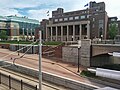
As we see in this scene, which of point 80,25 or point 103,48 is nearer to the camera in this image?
point 103,48

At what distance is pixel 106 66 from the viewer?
122 ft

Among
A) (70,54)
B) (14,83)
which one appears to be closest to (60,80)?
(14,83)

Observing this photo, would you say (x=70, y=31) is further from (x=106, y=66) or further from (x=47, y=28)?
(x=106, y=66)

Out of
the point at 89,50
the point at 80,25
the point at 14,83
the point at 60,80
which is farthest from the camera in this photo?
the point at 80,25

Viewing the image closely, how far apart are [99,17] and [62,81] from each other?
64.1 m

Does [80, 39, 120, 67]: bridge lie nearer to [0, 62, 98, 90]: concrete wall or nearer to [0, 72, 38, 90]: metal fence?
[0, 62, 98, 90]: concrete wall

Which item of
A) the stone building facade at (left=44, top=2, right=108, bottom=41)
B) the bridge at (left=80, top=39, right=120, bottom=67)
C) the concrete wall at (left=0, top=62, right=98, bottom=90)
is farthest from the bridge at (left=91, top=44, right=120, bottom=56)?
the stone building facade at (left=44, top=2, right=108, bottom=41)

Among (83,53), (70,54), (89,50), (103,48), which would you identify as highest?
(103,48)

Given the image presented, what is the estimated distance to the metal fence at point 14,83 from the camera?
54.5ft

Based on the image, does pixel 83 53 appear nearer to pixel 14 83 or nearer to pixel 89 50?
pixel 89 50

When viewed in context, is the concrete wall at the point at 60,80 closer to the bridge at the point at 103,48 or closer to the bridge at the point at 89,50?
the bridge at the point at 89,50

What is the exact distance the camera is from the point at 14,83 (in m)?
18.8

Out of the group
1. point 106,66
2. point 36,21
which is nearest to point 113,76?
point 106,66

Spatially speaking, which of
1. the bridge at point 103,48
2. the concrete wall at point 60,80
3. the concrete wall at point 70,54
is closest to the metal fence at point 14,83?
the concrete wall at point 60,80
